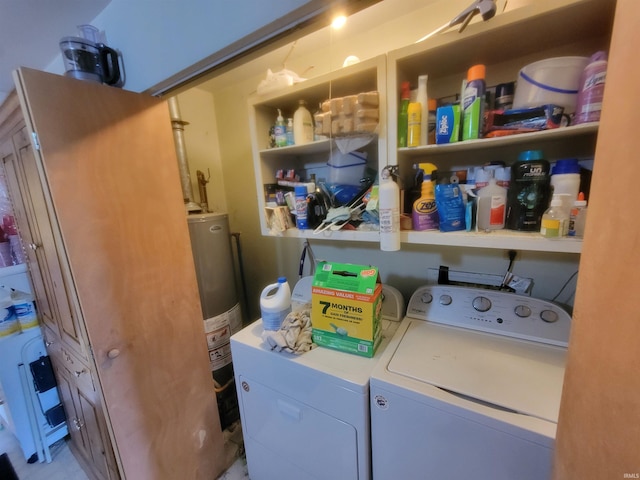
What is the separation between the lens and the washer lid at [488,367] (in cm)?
78

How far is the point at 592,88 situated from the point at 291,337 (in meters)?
1.27

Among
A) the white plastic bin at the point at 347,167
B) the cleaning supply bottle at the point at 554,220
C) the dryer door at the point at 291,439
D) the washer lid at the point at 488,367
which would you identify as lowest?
the dryer door at the point at 291,439

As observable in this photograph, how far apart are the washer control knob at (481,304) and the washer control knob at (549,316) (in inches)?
7.0

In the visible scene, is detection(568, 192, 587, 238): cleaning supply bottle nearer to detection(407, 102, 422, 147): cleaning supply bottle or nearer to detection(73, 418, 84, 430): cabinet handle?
detection(407, 102, 422, 147): cleaning supply bottle

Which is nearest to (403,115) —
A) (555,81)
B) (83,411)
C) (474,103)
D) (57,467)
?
(474,103)

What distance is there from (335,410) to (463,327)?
651 millimetres

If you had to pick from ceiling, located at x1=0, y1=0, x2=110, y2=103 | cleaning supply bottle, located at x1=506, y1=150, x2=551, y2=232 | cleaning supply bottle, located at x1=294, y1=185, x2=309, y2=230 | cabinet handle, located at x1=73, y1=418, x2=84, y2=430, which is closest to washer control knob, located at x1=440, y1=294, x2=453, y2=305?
cleaning supply bottle, located at x1=506, y1=150, x2=551, y2=232

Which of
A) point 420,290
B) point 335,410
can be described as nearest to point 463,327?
point 420,290

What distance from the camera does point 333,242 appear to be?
66.1 inches

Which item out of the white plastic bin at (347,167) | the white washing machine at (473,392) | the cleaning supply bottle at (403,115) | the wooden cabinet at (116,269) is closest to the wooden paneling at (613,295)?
the white washing machine at (473,392)

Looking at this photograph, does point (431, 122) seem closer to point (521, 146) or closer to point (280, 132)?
point (521, 146)

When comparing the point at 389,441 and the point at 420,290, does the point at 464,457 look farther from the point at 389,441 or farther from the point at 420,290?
the point at 420,290

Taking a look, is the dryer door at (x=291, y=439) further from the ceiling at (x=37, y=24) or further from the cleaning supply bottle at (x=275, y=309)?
the ceiling at (x=37, y=24)

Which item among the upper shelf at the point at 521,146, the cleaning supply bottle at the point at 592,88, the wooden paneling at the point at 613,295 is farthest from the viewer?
the upper shelf at the point at 521,146
